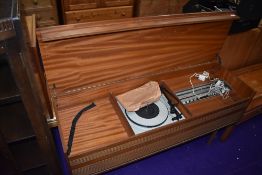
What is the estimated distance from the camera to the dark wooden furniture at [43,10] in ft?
8.08

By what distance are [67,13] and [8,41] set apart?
2043 millimetres

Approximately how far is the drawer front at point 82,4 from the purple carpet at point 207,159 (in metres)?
1.46

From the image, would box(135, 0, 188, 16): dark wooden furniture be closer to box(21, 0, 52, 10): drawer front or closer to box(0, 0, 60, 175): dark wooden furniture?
box(21, 0, 52, 10): drawer front

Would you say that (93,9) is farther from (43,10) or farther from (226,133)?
(226,133)

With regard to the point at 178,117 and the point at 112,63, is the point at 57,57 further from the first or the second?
the point at 178,117

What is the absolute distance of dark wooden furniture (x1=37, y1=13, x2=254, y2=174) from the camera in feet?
4.23

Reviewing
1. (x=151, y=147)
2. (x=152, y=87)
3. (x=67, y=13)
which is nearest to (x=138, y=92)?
(x=152, y=87)

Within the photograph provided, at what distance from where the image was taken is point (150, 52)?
5.11ft

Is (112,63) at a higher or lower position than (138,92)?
higher

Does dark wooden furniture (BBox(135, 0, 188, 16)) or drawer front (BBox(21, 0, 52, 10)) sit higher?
drawer front (BBox(21, 0, 52, 10))

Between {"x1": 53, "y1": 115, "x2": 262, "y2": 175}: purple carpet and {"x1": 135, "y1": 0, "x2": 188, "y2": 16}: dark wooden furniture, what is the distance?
1.84m

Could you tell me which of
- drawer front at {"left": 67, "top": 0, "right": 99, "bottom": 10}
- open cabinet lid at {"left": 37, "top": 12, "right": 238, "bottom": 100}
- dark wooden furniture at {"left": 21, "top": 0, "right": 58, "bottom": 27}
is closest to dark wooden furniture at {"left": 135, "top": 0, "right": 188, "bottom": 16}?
drawer front at {"left": 67, "top": 0, "right": 99, "bottom": 10}

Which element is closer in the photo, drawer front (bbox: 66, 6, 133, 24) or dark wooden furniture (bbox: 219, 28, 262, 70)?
dark wooden furniture (bbox: 219, 28, 262, 70)

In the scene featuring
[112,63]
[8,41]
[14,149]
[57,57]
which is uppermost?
[8,41]
